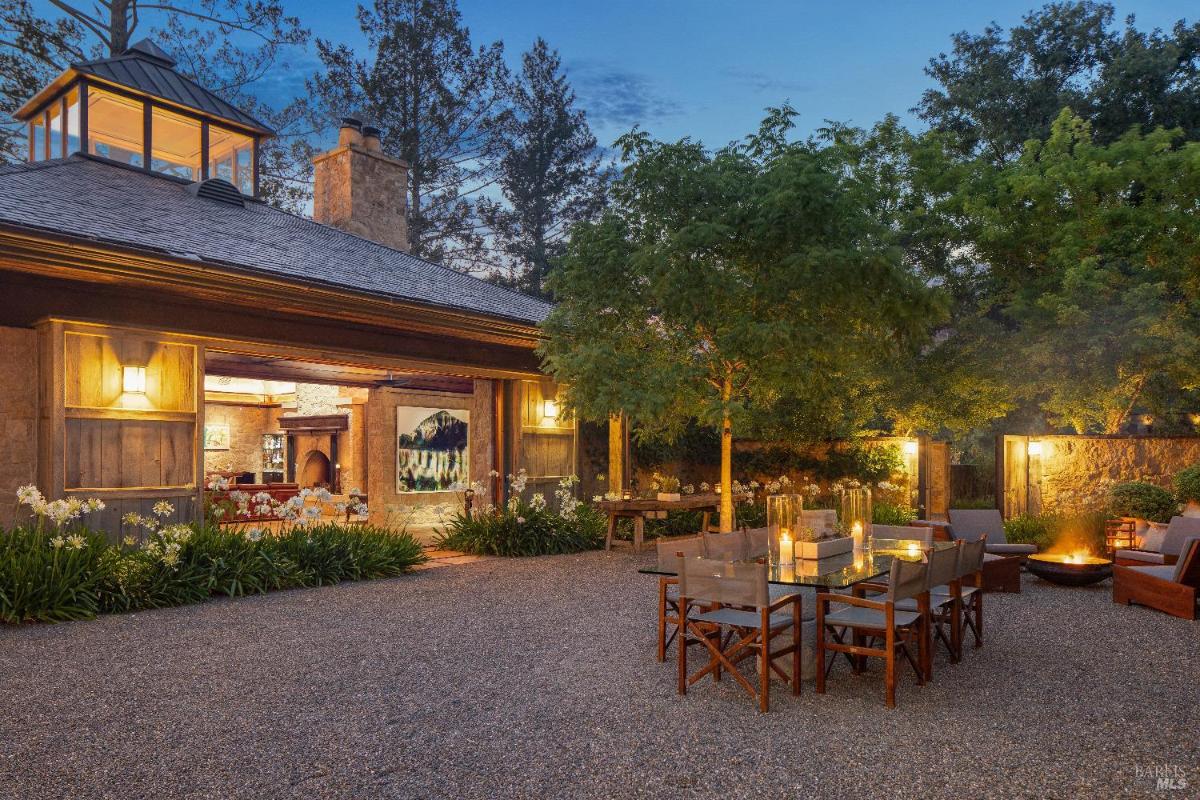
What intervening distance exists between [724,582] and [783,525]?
130 cm

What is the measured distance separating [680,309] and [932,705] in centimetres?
547

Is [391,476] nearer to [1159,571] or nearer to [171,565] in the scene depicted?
[171,565]

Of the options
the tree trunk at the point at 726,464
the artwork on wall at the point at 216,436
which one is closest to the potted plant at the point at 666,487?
the tree trunk at the point at 726,464

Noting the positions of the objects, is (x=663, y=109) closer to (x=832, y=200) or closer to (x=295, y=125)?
(x=295, y=125)

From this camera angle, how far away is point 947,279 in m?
16.9

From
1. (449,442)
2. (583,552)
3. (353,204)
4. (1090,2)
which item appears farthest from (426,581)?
(1090,2)

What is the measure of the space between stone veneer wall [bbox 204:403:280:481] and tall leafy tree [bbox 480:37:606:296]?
816 cm

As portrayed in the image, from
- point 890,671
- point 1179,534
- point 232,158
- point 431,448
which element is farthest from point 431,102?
point 890,671

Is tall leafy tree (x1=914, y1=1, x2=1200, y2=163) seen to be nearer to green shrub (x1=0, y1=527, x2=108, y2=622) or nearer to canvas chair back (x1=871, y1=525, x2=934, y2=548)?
canvas chair back (x1=871, y1=525, x2=934, y2=548)

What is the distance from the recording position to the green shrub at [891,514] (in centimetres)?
1333

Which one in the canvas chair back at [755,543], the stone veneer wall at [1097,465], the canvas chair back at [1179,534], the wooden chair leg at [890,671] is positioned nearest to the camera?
the wooden chair leg at [890,671]

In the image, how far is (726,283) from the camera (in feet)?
30.4

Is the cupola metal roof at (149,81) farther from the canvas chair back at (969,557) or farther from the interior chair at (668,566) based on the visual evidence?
the canvas chair back at (969,557)

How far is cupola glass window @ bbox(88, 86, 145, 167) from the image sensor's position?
41.2 ft
